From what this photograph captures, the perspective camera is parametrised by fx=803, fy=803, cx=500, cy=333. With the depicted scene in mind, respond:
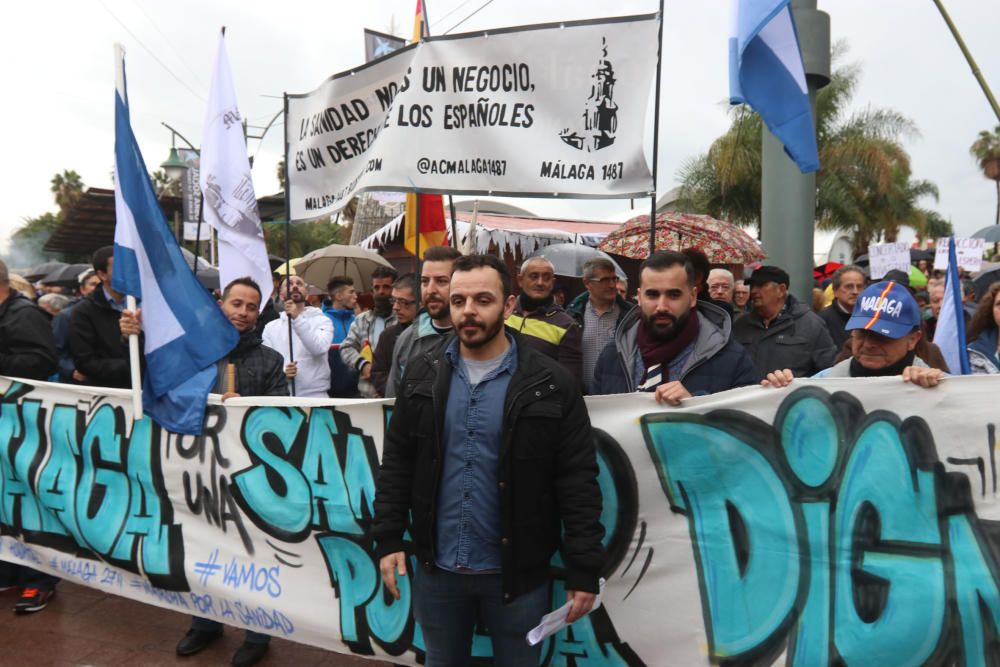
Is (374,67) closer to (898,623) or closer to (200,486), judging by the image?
(200,486)

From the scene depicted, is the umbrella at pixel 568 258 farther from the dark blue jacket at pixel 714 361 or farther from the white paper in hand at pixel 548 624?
the white paper in hand at pixel 548 624

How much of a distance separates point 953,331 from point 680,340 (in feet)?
4.20

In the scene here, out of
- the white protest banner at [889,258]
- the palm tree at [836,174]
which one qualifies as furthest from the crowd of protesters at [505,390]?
the palm tree at [836,174]

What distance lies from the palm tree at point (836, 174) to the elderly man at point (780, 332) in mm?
17746

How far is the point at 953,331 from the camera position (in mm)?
3393

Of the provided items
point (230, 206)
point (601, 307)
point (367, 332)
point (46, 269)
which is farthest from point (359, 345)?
point (46, 269)

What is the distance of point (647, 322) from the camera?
10.0 ft

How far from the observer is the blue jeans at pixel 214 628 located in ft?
12.6

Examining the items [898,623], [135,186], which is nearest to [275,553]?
[135,186]

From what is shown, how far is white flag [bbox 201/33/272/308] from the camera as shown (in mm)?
4379

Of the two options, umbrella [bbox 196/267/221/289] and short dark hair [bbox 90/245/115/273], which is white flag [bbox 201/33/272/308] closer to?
short dark hair [bbox 90/245/115/273]

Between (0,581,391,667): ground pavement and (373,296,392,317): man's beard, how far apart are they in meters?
2.37

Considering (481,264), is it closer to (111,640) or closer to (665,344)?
(665,344)

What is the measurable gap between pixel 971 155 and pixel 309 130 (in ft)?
221
